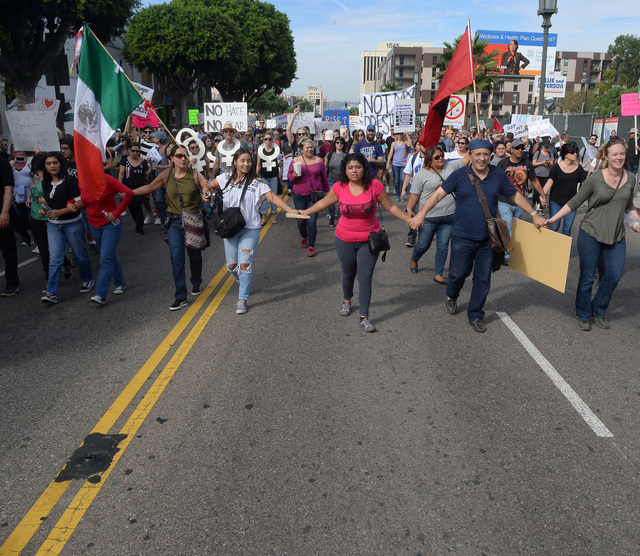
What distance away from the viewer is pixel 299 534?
307 cm

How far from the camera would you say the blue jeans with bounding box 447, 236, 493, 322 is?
6016 mm

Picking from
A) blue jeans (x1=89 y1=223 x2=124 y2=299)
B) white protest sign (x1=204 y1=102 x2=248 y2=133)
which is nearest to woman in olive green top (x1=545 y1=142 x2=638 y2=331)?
blue jeans (x1=89 y1=223 x2=124 y2=299)

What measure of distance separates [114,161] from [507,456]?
34.2ft

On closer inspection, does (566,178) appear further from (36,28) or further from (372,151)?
(36,28)

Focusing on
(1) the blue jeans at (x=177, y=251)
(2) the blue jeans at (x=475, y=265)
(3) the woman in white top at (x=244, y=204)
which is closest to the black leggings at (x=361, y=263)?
(2) the blue jeans at (x=475, y=265)

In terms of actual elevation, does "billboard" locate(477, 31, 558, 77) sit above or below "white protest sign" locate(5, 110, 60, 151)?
above

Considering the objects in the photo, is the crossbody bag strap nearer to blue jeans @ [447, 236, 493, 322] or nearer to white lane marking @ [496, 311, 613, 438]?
blue jeans @ [447, 236, 493, 322]

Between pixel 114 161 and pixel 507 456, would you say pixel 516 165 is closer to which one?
pixel 507 456

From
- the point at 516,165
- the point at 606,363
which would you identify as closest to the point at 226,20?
the point at 516,165

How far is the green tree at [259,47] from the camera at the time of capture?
56.0m

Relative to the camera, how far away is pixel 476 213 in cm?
588

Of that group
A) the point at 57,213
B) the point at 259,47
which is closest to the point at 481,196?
the point at 57,213

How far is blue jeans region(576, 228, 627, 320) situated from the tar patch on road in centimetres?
465

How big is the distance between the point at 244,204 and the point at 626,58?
10623 centimetres
